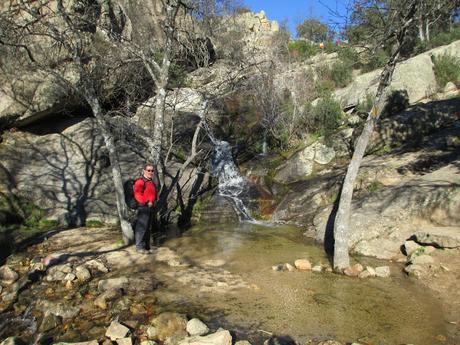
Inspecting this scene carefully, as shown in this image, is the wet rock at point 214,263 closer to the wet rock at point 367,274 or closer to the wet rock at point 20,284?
the wet rock at point 367,274

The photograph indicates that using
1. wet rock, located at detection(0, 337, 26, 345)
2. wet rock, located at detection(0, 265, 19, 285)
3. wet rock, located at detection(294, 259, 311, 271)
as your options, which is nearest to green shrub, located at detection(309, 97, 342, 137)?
wet rock, located at detection(294, 259, 311, 271)

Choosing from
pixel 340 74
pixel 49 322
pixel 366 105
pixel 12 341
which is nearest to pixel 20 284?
pixel 49 322

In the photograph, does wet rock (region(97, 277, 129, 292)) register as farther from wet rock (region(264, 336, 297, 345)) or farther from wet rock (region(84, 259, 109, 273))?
wet rock (region(264, 336, 297, 345))

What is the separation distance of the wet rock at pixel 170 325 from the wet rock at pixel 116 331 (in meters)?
0.37

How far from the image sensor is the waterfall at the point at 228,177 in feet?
40.6

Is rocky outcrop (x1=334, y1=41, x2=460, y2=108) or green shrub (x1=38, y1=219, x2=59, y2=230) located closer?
green shrub (x1=38, y1=219, x2=59, y2=230)

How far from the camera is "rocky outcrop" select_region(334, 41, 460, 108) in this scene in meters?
16.7

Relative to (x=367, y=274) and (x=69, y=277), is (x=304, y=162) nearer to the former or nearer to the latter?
(x=367, y=274)

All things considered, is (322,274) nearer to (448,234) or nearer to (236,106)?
(448,234)

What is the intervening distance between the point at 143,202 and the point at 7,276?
2571mm

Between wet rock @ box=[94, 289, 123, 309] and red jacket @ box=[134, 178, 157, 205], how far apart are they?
220cm

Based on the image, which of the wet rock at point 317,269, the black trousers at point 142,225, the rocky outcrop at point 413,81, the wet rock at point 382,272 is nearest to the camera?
the wet rock at point 382,272

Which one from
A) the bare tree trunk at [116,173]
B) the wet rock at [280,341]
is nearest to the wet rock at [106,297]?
the wet rock at [280,341]

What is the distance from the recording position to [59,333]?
5.31 meters
